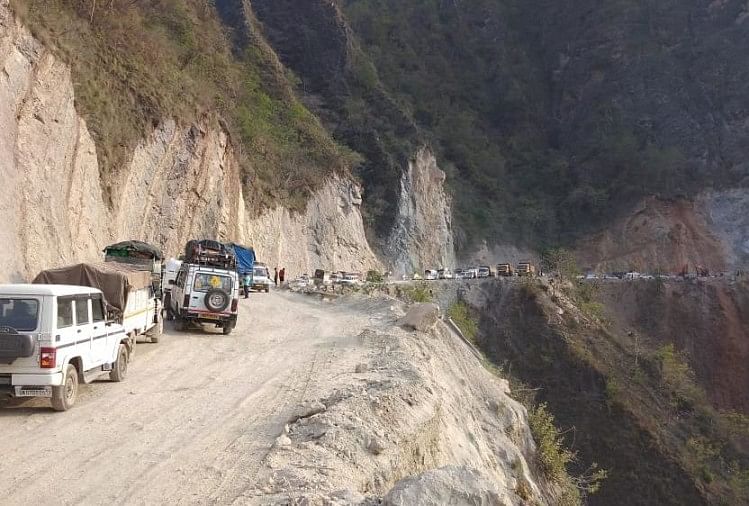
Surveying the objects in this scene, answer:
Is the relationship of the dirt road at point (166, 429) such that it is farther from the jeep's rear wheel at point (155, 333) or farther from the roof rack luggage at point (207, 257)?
the roof rack luggage at point (207, 257)

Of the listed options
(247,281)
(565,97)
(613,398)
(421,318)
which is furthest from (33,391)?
(565,97)

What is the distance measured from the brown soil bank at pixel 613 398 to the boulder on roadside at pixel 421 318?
1764 cm

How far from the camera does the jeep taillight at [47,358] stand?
28.0 ft

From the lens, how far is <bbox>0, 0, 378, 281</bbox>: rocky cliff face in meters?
20.6

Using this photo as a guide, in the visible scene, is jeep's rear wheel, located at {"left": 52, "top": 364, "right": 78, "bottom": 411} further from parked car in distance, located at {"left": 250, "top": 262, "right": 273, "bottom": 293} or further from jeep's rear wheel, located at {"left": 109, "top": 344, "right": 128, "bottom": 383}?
parked car in distance, located at {"left": 250, "top": 262, "right": 273, "bottom": 293}

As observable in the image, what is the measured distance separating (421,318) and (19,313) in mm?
12222

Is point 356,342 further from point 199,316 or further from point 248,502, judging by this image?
point 248,502

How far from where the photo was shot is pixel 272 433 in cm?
843

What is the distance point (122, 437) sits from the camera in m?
8.04

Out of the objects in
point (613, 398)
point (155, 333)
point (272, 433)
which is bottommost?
point (613, 398)

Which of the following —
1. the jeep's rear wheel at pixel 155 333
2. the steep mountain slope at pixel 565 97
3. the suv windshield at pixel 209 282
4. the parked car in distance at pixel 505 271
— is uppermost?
the steep mountain slope at pixel 565 97

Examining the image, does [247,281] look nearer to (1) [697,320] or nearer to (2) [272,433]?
(2) [272,433]

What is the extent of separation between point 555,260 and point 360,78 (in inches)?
1221

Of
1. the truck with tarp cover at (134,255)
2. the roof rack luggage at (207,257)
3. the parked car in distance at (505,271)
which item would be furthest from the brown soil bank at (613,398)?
the truck with tarp cover at (134,255)
